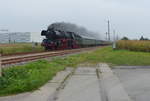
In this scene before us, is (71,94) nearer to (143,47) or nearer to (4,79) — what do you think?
(4,79)

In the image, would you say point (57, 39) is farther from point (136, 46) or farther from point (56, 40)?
point (136, 46)

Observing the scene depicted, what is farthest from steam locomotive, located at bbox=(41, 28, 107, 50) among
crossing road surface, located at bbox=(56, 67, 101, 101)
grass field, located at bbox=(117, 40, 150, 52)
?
crossing road surface, located at bbox=(56, 67, 101, 101)

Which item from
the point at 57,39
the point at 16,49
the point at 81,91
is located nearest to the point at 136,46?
the point at 57,39

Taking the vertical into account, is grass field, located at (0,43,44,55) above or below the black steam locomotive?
below

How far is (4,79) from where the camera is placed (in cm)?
958

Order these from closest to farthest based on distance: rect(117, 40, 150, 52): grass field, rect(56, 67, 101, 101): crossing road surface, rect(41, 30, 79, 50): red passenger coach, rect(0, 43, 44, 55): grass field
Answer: rect(56, 67, 101, 101): crossing road surface < rect(117, 40, 150, 52): grass field < rect(0, 43, 44, 55): grass field < rect(41, 30, 79, 50): red passenger coach

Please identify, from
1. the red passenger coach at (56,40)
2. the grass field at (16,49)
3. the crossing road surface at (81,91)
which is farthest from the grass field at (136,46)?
the crossing road surface at (81,91)

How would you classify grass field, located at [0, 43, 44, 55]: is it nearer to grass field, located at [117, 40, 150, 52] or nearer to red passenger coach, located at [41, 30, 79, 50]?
red passenger coach, located at [41, 30, 79, 50]

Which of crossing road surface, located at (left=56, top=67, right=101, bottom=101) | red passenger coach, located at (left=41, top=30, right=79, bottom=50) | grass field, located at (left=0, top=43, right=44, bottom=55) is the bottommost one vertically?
crossing road surface, located at (left=56, top=67, right=101, bottom=101)

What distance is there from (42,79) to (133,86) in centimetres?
329

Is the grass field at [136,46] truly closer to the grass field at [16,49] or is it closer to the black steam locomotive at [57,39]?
the black steam locomotive at [57,39]

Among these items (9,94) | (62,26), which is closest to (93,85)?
(9,94)

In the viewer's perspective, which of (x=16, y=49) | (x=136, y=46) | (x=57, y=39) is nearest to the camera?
(x=136, y=46)

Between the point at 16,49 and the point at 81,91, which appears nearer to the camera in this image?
the point at 81,91
